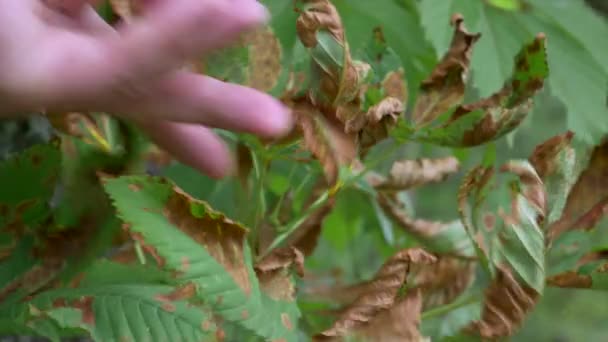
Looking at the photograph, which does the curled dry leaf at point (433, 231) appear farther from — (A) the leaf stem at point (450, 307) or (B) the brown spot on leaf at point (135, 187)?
(B) the brown spot on leaf at point (135, 187)

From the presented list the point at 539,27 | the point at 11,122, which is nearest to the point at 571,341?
the point at 539,27

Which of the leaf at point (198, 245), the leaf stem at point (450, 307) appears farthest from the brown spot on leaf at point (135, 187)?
the leaf stem at point (450, 307)

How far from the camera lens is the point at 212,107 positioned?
292 mm

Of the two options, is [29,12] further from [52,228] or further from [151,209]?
[52,228]

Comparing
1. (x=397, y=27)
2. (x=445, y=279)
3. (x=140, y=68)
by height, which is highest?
(x=140, y=68)

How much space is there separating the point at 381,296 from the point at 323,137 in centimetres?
9

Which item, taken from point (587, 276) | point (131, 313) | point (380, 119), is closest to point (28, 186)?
point (131, 313)

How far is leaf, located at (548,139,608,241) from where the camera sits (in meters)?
0.50

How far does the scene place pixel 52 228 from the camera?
521 millimetres

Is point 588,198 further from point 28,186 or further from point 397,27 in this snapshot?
point 28,186

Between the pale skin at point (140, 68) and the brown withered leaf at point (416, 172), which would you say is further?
the brown withered leaf at point (416, 172)

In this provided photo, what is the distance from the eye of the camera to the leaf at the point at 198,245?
40 centimetres

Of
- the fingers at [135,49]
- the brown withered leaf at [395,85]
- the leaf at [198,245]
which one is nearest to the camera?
the fingers at [135,49]

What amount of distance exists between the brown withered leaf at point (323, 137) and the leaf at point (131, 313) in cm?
10
